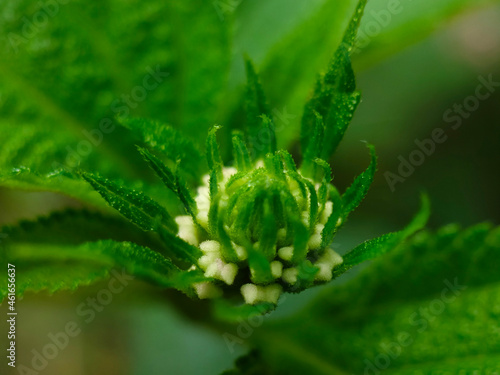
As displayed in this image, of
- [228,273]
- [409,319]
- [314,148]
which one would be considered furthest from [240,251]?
[409,319]

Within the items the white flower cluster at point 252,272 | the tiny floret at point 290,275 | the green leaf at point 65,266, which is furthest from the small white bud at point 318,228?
the green leaf at point 65,266

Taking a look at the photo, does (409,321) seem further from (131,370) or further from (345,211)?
(131,370)

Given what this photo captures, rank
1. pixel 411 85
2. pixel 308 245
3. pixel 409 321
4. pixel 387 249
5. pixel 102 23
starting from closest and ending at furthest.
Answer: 1. pixel 387 249
2. pixel 308 245
3. pixel 409 321
4. pixel 102 23
5. pixel 411 85

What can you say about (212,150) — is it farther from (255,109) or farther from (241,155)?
(255,109)

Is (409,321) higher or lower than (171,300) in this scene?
lower

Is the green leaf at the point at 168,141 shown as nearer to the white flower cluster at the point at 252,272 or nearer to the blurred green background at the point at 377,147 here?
the white flower cluster at the point at 252,272

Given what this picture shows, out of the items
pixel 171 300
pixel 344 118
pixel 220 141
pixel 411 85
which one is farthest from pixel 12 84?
pixel 411 85

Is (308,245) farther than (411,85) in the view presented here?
No
